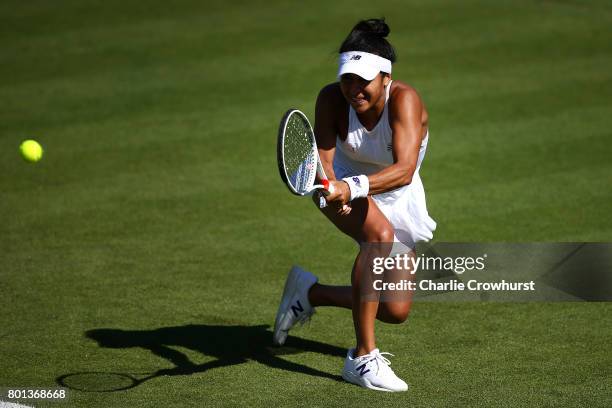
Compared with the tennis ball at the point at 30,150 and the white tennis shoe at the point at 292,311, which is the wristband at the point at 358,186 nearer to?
the white tennis shoe at the point at 292,311

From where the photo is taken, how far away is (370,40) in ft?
19.8

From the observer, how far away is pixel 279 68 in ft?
44.0

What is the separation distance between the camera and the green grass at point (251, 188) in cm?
632

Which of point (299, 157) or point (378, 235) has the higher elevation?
point (299, 157)

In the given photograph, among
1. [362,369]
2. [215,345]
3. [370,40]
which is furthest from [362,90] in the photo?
[215,345]

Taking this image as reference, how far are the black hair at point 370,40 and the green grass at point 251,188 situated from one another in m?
1.94

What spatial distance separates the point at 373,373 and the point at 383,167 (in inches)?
52.1

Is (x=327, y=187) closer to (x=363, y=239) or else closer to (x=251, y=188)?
(x=363, y=239)

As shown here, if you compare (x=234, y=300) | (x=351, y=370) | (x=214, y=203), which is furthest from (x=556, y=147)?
(x=351, y=370)

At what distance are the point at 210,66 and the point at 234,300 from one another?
661 centimetres

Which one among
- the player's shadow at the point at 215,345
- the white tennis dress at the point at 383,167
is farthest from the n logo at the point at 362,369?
the white tennis dress at the point at 383,167

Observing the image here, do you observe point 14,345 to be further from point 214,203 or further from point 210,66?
point 210,66

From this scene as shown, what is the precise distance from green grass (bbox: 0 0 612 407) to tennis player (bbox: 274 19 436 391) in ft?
1.06

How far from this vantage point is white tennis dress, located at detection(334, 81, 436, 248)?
6281 millimetres
